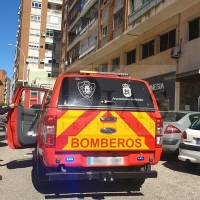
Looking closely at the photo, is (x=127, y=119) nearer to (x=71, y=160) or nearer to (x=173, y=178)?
(x=71, y=160)

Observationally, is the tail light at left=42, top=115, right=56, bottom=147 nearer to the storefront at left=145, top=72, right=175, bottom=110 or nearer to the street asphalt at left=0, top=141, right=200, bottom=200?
the street asphalt at left=0, top=141, right=200, bottom=200

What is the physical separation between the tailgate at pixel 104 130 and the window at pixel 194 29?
1059 cm

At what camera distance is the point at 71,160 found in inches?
166

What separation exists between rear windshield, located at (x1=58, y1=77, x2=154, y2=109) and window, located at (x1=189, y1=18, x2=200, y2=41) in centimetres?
1025

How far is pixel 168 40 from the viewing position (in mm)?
16109

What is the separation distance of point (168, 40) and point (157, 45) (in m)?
1.01

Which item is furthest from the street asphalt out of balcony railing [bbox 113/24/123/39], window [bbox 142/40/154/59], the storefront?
balcony railing [bbox 113/24/123/39]

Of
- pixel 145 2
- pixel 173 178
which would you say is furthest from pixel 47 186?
pixel 145 2

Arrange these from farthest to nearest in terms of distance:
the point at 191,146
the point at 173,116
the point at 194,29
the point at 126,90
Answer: the point at 194,29
the point at 173,116
the point at 191,146
the point at 126,90

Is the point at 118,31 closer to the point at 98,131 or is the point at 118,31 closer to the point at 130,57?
the point at 130,57

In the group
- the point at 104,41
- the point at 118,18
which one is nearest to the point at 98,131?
the point at 118,18

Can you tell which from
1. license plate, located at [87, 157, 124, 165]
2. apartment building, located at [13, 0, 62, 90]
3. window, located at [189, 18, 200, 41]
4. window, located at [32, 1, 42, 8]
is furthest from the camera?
window, located at [32, 1, 42, 8]

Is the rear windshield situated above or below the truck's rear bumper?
above

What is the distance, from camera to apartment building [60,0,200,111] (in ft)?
46.1
